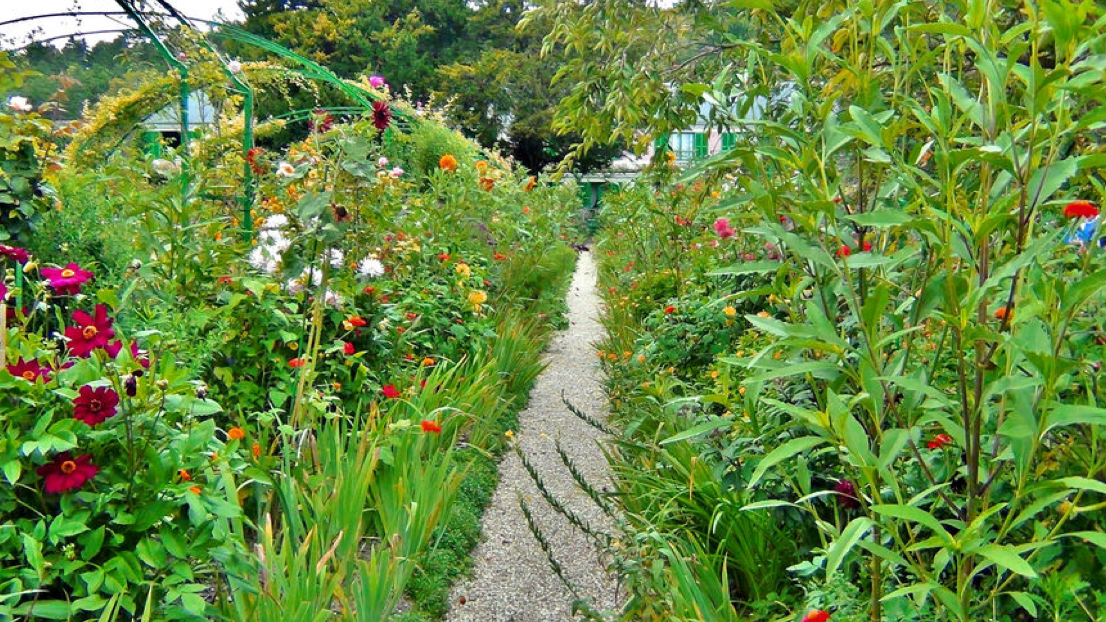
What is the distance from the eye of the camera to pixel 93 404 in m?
1.80

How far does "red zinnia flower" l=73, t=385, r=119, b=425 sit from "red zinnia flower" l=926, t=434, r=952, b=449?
5.64 ft

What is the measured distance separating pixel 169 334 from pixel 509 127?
22302 mm

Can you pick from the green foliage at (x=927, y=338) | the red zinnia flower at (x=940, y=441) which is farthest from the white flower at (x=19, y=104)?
the red zinnia flower at (x=940, y=441)

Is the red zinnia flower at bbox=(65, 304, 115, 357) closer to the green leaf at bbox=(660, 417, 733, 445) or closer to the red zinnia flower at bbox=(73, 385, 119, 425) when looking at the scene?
the red zinnia flower at bbox=(73, 385, 119, 425)

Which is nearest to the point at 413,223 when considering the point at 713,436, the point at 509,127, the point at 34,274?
the point at 34,274

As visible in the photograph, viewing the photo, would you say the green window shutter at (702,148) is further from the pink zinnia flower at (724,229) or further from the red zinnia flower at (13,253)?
the red zinnia flower at (13,253)

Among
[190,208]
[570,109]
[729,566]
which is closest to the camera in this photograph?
[729,566]

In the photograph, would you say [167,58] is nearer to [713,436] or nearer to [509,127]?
[713,436]

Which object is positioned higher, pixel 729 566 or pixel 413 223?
pixel 413 223

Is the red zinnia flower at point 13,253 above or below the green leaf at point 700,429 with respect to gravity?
above

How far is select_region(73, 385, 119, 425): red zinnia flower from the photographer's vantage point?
1.79 m

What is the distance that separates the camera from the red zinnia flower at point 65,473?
1.78m

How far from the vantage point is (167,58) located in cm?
505

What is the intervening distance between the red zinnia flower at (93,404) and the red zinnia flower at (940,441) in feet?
5.64
